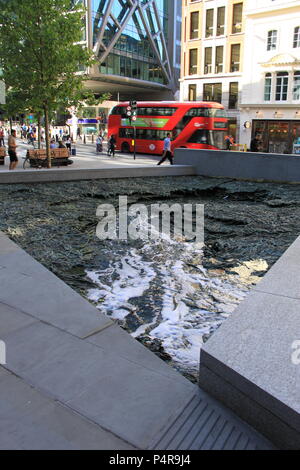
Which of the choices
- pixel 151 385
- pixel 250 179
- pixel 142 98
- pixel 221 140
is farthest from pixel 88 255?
pixel 142 98

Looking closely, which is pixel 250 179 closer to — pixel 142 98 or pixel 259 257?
pixel 259 257

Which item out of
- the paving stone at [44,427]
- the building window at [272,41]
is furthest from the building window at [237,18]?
the paving stone at [44,427]

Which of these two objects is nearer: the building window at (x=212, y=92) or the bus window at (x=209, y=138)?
the bus window at (x=209, y=138)

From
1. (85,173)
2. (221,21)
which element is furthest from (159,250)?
(221,21)

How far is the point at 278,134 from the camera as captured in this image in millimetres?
35906

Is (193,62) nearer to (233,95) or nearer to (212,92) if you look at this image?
(212,92)

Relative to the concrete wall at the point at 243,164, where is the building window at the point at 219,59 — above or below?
above

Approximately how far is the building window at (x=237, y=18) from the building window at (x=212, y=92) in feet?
17.0

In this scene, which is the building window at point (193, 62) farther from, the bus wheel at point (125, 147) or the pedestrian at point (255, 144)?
the bus wheel at point (125, 147)

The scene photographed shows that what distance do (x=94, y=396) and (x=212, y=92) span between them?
43.1 m

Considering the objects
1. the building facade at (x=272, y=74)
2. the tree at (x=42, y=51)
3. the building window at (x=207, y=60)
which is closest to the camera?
the tree at (x=42, y=51)

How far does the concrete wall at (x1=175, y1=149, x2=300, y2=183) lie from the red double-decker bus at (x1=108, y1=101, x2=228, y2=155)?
1100cm

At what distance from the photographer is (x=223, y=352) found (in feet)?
9.30

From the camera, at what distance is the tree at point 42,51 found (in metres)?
17.7
